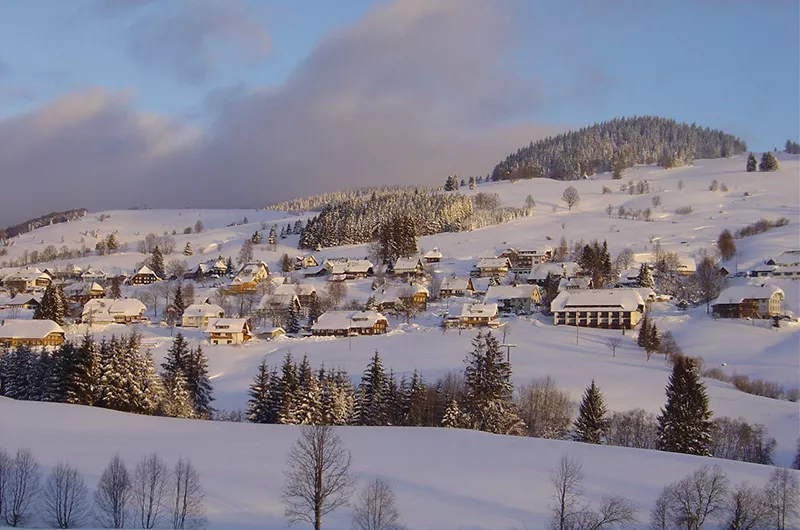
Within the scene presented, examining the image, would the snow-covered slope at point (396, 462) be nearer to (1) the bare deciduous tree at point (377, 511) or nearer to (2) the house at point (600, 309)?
(1) the bare deciduous tree at point (377, 511)

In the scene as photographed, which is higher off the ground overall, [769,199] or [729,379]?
[769,199]

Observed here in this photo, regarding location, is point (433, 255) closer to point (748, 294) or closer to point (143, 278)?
point (143, 278)

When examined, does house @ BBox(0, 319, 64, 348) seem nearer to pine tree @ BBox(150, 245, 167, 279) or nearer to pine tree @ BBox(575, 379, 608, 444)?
pine tree @ BBox(575, 379, 608, 444)

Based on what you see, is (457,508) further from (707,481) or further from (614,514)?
(707,481)

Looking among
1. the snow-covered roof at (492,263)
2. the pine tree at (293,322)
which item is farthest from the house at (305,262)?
the pine tree at (293,322)

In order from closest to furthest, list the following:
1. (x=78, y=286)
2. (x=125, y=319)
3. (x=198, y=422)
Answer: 1. (x=198, y=422)
2. (x=125, y=319)
3. (x=78, y=286)

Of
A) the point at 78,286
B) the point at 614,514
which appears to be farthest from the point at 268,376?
the point at 78,286
